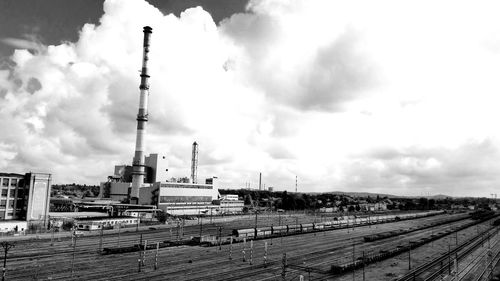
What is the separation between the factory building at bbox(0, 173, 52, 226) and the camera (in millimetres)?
109938

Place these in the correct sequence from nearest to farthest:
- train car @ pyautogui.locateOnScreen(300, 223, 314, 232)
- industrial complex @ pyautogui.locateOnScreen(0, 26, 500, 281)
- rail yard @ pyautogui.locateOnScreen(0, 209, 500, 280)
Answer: rail yard @ pyautogui.locateOnScreen(0, 209, 500, 280) < industrial complex @ pyautogui.locateOnScreen(0, 26, 500, 281) < train car @ pyautogui.locateOnScreen(300, 223, 314, 232)

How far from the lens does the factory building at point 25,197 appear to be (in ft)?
361

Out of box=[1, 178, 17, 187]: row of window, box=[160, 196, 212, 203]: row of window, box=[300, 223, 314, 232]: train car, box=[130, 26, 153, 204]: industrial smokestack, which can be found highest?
box=[130, 26, 153, 204]: industrial smokestack

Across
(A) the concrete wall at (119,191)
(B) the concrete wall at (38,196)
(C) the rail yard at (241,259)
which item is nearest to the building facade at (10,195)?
(B) the concrete wall at (38,196)

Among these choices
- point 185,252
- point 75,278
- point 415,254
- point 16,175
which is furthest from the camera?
point 16,175

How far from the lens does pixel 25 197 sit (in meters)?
114

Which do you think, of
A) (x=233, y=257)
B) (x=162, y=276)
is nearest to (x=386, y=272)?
(x=233, y=257)

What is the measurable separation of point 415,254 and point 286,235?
1664 inches

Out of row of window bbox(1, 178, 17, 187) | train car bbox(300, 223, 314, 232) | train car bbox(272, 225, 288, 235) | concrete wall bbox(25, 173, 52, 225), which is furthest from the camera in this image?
train car bbox(300, 223, 314, 232)

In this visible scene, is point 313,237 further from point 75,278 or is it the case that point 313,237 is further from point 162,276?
point 75,278

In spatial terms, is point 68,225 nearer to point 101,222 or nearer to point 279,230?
point 101,222

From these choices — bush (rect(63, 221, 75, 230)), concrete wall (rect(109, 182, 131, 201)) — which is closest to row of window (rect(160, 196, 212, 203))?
concrete wall (rect(109, 182, 131, 201))

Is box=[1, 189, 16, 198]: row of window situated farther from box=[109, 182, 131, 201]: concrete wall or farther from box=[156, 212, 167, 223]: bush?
box=[109, 182, 131, 201]: concrete wall

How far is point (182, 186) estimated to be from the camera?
616 feet
